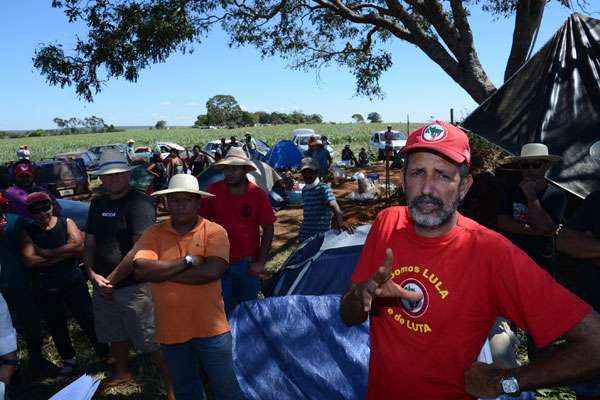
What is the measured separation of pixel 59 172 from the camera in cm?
1571

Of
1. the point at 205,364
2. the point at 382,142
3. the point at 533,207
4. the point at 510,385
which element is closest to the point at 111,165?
the point at 205,364

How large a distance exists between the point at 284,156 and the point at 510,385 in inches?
728

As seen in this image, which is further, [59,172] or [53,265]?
[59,172]

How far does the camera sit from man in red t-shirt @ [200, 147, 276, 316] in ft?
13.9

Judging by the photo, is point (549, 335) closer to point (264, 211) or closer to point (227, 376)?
point (227, 376)

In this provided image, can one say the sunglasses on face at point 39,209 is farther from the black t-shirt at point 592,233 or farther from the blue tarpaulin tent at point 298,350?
the black t-shirt at point 592,233

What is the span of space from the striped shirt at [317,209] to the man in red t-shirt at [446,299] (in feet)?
11.1

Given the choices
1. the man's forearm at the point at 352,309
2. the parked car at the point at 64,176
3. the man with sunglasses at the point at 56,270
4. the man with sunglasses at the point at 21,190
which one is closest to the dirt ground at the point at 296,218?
the man with sunglasses at the point at 56,270

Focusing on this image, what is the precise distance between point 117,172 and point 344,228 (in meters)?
2.33

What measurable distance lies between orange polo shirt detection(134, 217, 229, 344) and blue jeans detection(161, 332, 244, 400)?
0.07 meters

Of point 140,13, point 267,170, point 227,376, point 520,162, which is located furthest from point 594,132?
point 267,170

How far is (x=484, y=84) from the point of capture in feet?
24.1

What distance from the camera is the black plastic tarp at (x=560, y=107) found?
3.35 meters

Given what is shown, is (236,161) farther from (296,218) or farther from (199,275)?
(296,218)
